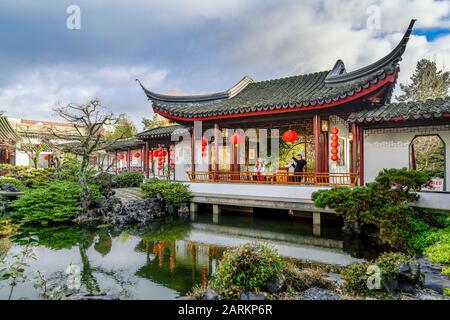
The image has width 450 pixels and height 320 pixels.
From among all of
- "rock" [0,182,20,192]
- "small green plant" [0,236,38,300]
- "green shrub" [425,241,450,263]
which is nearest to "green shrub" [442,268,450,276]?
"green shrub" [425,241,450,263]

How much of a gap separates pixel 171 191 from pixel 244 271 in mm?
6753

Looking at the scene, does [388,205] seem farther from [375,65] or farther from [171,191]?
[171,191]

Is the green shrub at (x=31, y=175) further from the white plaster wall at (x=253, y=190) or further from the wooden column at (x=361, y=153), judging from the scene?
the wooden column at (x=361, y=153)

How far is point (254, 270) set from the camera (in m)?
3.54

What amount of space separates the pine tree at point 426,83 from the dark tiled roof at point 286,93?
13.4 meters

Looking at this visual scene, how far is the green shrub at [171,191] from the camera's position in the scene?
9.99 meters

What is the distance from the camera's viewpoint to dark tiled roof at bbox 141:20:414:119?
752 centimetres

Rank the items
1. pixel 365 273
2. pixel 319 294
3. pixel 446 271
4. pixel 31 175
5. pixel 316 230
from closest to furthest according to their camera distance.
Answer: pixel 319 294, pixel 365 273, pixel 446 271, pixel 316 230, pixel 31 175

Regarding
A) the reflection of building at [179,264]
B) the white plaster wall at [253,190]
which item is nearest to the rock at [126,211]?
the white plaster wall at [253,190]

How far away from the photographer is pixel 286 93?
10.4m

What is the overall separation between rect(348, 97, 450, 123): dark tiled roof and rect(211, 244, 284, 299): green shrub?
5377mm

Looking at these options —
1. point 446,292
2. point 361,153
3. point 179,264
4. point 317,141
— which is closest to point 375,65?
point 361,153
